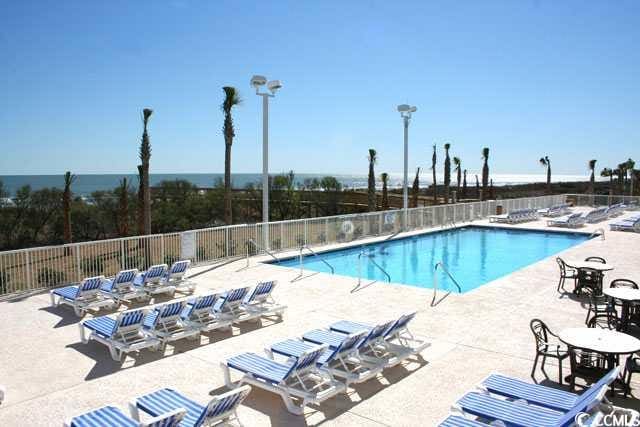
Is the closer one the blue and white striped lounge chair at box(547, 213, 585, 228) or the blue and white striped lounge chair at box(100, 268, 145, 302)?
the blue and white striped lounge chair at box(100, 268, 145, 302)

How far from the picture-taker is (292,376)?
5457 millimetres

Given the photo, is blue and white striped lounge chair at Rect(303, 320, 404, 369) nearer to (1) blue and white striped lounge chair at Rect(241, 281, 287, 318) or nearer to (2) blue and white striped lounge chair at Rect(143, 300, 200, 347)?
(1) blue and white striped lounge chair at Rect(241, 281, 287, 318)

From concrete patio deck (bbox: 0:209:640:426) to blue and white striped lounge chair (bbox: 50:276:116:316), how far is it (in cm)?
20

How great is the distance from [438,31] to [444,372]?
1933cm

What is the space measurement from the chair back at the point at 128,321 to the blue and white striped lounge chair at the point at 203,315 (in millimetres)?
783

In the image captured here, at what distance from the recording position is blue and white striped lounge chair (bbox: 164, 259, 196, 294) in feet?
33.5

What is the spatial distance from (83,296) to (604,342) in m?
8.51

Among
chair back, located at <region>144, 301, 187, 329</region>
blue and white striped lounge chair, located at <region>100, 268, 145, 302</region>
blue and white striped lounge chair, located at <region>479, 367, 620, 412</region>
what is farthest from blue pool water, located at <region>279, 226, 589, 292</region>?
blue and white striped lounge chair, located at <region>479, 367, 620, 412</region>

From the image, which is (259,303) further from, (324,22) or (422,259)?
(324,22)

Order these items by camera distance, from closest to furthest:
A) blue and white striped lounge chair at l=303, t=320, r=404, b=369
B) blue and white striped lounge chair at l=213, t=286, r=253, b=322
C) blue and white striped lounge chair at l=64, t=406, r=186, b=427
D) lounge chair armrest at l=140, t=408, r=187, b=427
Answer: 1. lounge chair armrest at l=140, t=408, r=187, b=427
2. blue and white striped lounge chair at l=64, t=406, r=186, b=427
3. blue and white striped lounge chair at l=303, t=320, r=404, b=369
4. blue and white striped lounge chair at l=213, t=286, r=253, b=322

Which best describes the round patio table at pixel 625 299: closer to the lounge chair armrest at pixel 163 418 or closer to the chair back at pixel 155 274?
the lounge chair armrest at pixel 163 418

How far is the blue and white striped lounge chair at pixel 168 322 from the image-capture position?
23.6 ft

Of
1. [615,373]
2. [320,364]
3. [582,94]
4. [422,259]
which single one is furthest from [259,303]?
[582,94]

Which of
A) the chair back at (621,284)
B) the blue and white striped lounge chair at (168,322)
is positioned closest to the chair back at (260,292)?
the blue and white striped lounge chair at (168,322)
